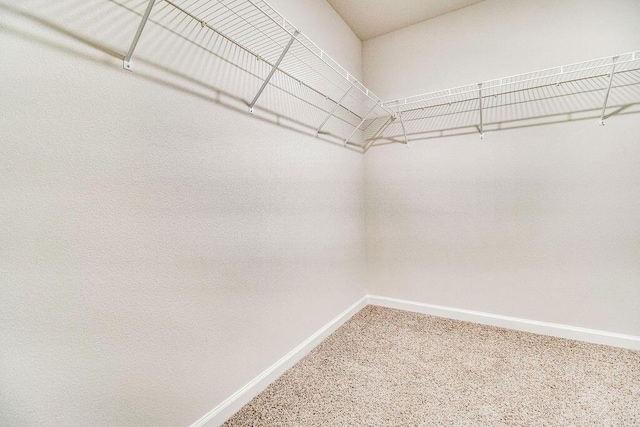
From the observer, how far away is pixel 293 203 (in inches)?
63.6

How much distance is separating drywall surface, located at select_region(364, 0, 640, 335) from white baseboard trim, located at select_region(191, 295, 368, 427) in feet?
2.64

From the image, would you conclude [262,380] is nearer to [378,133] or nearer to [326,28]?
[378,133]

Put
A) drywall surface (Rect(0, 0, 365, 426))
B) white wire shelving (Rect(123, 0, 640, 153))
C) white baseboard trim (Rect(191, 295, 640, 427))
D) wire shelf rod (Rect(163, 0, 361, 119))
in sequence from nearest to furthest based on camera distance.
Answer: drywall surface (Rect(0, 0, 365, 426))
wire shelf rod (Rect(163, 0, 361, 119))
white wire shelving (Rect(123, 0, 640, 153))
white baseboard trim (Rect(191, 295, 640, 427))

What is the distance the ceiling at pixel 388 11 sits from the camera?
197 centimetres

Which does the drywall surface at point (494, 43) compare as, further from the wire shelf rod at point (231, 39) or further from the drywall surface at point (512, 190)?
the wire shelf rod at point (231, 39)

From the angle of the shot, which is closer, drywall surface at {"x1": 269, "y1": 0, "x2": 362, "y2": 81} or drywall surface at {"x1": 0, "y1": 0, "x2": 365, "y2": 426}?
drywall surface at {"x1": 0, "y1": 0, "x2": 365, "y2": 426}

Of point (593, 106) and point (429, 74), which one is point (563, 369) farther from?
point (429, 74)

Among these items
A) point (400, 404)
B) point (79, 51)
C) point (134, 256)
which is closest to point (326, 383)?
point (400, 404)

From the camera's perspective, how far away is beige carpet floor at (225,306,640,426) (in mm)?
1183

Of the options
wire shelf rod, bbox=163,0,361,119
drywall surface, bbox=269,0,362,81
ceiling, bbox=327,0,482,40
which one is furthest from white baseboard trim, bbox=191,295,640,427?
ceiling, bbox=327,0,482,40

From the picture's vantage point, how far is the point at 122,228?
34.4 inches

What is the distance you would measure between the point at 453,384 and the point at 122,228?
5.34 feet

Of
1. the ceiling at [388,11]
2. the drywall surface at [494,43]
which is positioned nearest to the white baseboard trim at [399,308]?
the drywall surface at [494,43]

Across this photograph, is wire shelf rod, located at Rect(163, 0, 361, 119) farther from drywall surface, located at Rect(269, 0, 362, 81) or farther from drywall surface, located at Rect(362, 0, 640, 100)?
drywall surface, located at Rect(362, 0, 640, 100)
